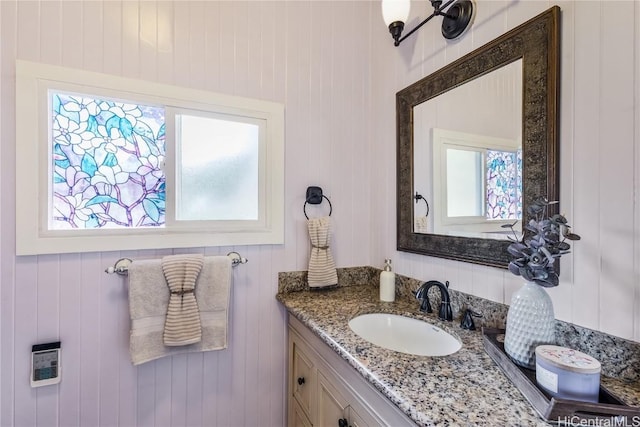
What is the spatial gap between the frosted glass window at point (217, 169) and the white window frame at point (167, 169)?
40mm

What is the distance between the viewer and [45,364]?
46.8 inches

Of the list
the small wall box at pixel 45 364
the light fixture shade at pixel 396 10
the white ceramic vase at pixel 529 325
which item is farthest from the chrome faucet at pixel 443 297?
the small wall box at pixel 45 364

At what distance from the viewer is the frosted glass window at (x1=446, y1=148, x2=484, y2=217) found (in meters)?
1.23

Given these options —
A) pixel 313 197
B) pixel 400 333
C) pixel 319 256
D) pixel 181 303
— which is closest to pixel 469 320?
pixel 400 333

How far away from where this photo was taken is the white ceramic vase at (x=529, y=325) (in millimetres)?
825

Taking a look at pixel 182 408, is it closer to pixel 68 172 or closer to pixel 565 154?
pixel 68 172

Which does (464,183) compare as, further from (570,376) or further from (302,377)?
(302,377)

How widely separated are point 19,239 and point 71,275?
0.21 meters

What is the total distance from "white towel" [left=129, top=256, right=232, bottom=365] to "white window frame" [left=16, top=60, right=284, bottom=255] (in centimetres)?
14

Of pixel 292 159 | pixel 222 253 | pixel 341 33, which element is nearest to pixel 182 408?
pixel 222 253

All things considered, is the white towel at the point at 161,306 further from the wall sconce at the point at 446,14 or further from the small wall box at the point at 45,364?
the wall sconce at the point at 446,14

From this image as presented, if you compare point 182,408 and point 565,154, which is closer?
point 565,154

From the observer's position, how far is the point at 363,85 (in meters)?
1.81

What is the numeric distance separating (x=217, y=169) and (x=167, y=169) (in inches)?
8.9
